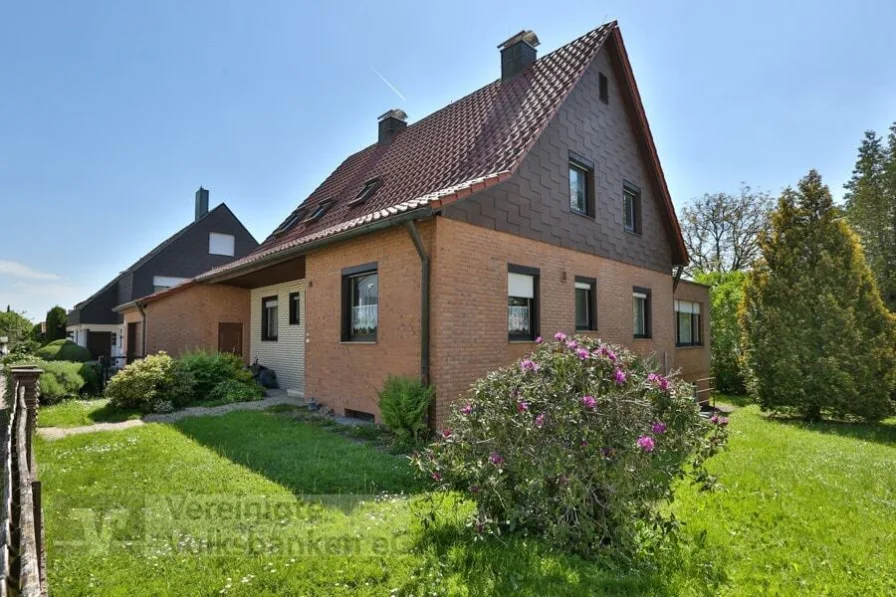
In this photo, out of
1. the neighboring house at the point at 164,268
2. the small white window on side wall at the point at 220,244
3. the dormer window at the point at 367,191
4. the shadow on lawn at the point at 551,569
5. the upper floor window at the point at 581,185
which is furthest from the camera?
the small white window on side wall at the point at 220,244

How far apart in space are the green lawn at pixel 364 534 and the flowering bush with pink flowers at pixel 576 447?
0.30m

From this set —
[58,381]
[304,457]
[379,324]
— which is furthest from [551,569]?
[58,381]

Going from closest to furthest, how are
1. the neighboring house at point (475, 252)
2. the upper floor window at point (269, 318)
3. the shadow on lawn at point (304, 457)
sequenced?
the shadow on lawn at point (304, 457) < the neighboring house at point (475, 252) < the upper floor window at point (269, 318)

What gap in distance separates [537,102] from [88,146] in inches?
425

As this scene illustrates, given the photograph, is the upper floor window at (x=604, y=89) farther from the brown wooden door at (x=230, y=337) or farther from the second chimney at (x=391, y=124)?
the brown wooden door at (x=230, y=337)

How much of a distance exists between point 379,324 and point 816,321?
11606 millimetres

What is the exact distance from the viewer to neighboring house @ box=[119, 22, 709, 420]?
26.9 ft

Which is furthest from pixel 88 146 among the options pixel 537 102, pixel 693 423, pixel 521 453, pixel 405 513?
pixel 693 423

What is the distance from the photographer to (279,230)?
1491 cm

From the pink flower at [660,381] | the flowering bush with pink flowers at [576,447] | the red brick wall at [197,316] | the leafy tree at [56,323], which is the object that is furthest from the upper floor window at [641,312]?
the leafy tree at [56,323]

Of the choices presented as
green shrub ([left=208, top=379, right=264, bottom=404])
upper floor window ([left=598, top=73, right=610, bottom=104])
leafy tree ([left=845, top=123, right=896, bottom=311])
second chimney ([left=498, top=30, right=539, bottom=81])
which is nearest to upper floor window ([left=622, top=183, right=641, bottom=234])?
upper floor window ([left=598, top=73, right=610, bottom=104])

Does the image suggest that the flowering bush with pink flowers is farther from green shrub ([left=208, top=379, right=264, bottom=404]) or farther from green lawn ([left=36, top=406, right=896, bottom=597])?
green shrub ([left=208, top=379, right=264, bottom=404])

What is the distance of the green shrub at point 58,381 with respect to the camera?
478 inches

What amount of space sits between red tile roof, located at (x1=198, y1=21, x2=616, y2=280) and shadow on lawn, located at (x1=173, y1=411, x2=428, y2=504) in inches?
145
